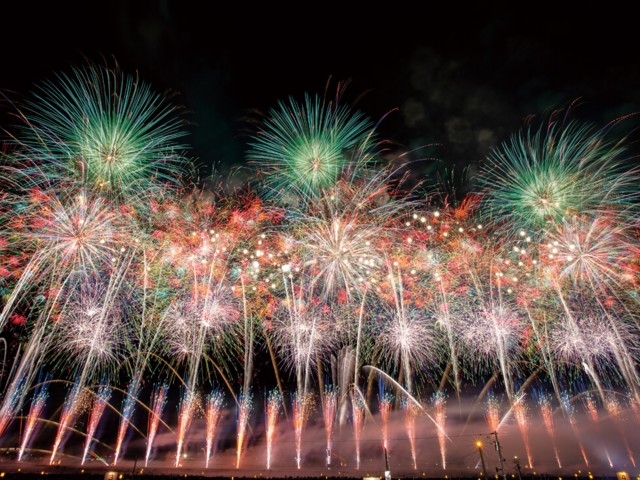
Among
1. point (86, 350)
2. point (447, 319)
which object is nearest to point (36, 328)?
point (86, 350)

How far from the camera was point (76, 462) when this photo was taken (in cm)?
6362

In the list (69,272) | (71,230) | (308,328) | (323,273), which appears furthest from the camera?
(308,328)

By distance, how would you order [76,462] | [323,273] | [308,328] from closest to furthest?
[323,273] → [308,328] → [76,462]

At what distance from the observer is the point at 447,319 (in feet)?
75.5

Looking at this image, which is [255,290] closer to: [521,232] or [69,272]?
[69,272]

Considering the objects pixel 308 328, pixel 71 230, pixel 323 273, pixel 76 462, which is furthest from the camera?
pixel 76 462

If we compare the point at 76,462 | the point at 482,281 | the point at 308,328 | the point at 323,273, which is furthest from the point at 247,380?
the point at 76,462

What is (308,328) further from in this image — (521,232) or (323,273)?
(521,232)

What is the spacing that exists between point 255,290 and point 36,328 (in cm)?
1182

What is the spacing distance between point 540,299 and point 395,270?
8.20 metres

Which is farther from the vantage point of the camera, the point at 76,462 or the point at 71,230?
the point at 76,462

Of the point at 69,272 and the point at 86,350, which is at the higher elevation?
the point at 69,272

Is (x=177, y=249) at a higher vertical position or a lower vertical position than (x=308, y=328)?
higher

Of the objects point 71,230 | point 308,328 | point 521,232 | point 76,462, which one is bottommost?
point 76,462
